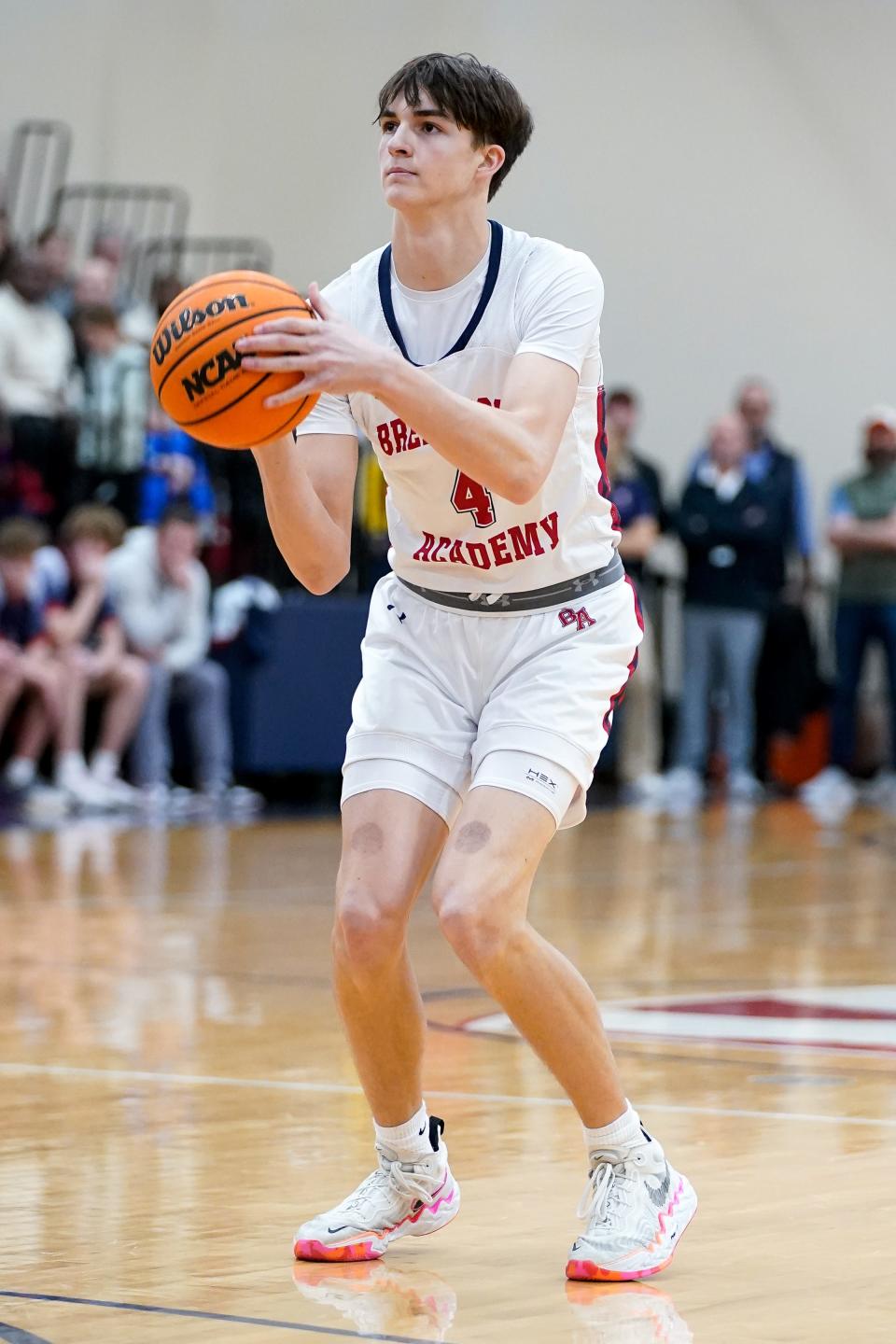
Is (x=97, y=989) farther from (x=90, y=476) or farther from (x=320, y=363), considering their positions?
(x=90, y=476)

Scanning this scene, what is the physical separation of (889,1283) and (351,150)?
49.5 feet

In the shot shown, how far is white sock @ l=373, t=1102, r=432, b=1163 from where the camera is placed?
11.8 ft

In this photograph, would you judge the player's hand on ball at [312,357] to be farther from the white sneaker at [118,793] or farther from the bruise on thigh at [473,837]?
the white sneaker at [118,793]

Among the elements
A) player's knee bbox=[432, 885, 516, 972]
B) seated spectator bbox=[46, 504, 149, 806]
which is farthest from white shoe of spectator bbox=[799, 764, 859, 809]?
player's knee bbox=[432, 885, 516, 972]

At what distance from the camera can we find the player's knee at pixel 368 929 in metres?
3.43

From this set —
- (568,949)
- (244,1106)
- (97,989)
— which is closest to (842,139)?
(568,949)

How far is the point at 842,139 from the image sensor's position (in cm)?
1766

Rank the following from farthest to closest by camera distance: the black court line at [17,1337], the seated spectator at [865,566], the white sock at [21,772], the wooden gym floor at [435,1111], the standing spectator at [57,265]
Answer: the seated spectator at [865,566], the standing spectator at [57,265], the white sock at [21,772], the wooden gym floor at [435,1111], the black court line at [17,1337]

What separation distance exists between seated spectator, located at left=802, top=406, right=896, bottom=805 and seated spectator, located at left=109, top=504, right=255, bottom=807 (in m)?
4.14

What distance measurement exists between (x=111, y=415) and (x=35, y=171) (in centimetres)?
392

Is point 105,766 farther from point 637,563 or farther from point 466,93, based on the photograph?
point 466,93

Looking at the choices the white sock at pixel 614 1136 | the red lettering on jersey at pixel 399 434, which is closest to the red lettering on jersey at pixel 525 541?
the red lettering on jersey at pixel 399 434

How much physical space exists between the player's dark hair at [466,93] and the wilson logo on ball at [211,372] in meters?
0.56

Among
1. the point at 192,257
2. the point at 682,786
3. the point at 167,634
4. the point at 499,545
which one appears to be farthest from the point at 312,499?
the point at 192,257
